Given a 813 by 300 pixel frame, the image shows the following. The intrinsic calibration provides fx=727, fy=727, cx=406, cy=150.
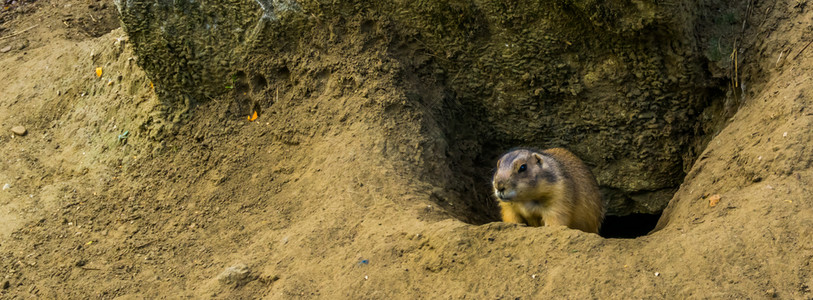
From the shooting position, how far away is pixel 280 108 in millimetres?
7301

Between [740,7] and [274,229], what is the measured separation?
4.67 m

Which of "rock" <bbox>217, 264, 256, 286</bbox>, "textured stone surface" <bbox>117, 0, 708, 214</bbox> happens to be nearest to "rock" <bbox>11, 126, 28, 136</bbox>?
"textured stone surface" <bbox>117, 0, 708, 214</bbox>

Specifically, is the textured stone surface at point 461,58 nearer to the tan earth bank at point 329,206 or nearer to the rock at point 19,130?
the tan earth bank at point 329,206

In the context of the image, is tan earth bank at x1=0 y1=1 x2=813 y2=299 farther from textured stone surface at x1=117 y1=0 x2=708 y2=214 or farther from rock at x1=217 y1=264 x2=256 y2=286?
textured stone surface at x1=117 y1=0 x2=708 y2=214

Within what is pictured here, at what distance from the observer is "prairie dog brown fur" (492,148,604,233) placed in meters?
6.55

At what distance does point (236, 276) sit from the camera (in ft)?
17.8

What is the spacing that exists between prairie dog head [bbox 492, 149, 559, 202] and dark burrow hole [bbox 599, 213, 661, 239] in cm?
248

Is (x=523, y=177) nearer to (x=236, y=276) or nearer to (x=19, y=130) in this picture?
(x=236, y=276)

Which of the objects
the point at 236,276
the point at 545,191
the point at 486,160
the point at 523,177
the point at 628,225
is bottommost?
the point at 628,225

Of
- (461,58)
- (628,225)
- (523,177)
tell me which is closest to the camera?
(523,177)

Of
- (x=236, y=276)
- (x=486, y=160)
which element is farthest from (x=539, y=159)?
(x=236, y=276)

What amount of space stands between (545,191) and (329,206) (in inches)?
79.7

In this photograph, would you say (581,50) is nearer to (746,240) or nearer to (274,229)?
(746,240)

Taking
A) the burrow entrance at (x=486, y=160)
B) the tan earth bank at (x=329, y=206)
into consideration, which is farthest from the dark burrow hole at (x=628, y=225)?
the tan earth bank at (x=329, y=206)
